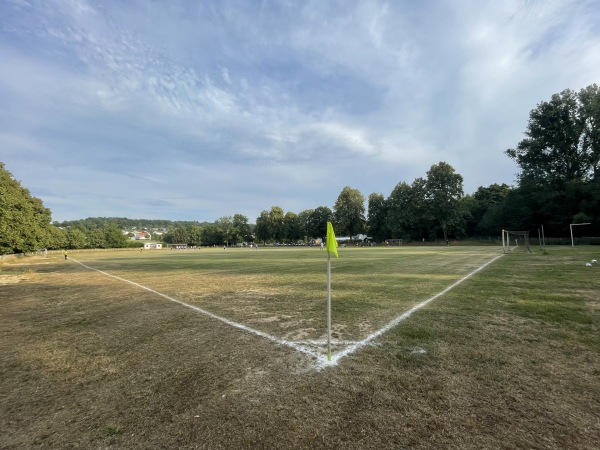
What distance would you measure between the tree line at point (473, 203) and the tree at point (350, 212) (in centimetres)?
31

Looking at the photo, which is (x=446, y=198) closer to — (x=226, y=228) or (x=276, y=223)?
(x=276, y=223)

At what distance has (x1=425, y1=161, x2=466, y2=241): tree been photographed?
68.1 metres

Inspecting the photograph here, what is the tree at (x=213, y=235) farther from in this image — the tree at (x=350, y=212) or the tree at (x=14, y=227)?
the tree at (x=14, y=227)

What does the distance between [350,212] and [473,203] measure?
33416mm

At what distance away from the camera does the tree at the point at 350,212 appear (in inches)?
3639

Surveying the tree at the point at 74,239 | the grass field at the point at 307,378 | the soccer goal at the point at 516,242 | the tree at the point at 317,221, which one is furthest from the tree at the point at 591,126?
the tree at the point at 74,239

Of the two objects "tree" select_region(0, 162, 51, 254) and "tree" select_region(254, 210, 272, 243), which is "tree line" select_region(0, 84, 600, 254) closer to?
"tree" select_region(0, 162, 51, 254)

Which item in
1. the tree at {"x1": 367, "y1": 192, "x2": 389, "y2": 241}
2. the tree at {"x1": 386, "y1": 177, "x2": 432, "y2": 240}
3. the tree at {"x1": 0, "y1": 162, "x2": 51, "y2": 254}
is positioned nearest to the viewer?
the tree at {"x1": 0, "y1": 162, "x2": 51, "y2": 254}

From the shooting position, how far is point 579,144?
47.1 meters

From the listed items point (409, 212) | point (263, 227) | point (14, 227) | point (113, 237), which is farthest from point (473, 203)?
point (113, 237)

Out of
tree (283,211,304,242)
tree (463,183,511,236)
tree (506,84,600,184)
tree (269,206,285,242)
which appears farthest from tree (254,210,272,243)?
tree (506,84,600,184)

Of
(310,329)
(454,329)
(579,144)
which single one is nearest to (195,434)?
(310,329)

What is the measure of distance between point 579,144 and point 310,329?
205ft

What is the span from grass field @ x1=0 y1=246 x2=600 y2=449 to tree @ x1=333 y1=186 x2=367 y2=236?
279 feet
